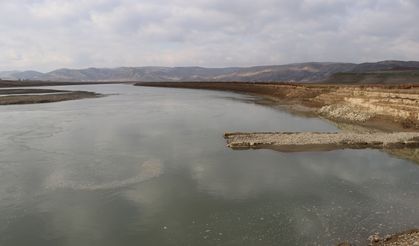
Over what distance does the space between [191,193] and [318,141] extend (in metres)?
11.5

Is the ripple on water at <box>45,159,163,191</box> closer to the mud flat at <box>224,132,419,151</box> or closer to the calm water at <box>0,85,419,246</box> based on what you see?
the calm water at <box>0,85,419,246</box>

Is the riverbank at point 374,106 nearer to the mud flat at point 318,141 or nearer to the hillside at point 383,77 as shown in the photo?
the mud flat at point 318,141

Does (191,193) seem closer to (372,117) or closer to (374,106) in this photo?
(372,117)

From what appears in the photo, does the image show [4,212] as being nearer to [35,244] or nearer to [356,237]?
[35,244]

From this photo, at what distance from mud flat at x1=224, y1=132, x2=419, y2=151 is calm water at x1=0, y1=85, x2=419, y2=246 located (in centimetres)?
120

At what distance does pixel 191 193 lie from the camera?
13992 mm

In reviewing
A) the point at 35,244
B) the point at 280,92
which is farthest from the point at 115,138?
the point at 280,92

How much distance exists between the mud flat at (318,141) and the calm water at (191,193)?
3.94 ft

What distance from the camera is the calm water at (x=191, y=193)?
35.3 ft

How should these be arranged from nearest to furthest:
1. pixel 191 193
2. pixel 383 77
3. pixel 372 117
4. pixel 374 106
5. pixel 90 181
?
pixel 191 193
pixel 90 181
pixel 372 117
pixel 374 106
pixel 383 77

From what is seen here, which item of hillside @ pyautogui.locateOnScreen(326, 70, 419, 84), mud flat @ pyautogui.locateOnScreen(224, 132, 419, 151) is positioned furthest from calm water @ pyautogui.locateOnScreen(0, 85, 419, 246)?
hillside @ pyautogui.locateOnScreen(326, 70, 419, 84)

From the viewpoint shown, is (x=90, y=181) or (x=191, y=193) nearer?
(x=191, y=193)

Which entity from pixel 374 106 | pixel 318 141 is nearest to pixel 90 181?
pixel 318 141

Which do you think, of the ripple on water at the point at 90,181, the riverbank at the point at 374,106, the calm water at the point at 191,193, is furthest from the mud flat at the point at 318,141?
the ripple on water at the point at 90,181
